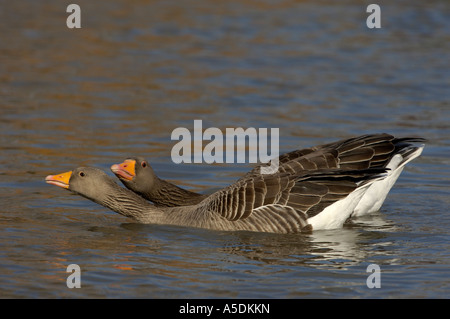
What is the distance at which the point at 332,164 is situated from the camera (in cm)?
1042

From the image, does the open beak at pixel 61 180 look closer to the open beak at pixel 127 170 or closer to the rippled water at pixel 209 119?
the rippled water at pixel 209 119

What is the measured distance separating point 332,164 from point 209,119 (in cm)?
507

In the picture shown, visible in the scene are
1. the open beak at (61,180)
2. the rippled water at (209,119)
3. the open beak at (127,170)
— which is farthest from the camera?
the open beak at (127,170)

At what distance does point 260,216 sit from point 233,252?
0.83 m

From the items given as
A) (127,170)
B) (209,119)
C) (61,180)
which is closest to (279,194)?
(127,170)

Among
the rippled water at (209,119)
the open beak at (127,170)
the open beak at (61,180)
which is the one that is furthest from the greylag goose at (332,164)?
the open beak at (61,180)

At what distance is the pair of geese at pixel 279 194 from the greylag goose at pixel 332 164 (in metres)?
0.01

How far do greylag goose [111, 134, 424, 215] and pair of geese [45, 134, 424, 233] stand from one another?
Answer: 0.04 ft

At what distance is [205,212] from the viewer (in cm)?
997

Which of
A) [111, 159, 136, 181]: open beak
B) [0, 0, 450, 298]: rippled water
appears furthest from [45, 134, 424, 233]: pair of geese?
[0, 0, 450, 298]: rippled water

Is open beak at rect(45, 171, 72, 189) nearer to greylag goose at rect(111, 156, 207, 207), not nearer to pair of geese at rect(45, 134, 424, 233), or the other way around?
pair of geese at rect(45, 134, 424, 233)

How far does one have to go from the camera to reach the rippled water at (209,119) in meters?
8.32

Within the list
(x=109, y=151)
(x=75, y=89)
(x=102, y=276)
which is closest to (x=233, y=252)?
(x=102, y=276)
